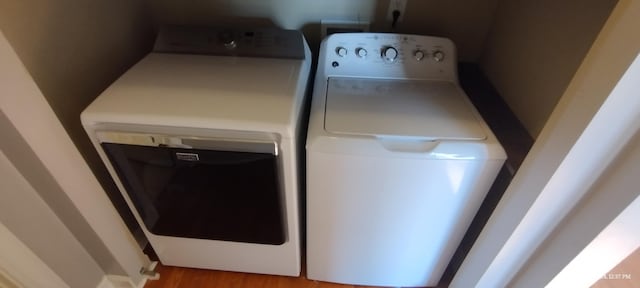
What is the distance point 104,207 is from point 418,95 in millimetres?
1091

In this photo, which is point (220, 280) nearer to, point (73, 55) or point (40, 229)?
point (40, 229)

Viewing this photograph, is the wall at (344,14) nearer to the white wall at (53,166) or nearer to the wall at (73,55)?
the wall at (73,55)

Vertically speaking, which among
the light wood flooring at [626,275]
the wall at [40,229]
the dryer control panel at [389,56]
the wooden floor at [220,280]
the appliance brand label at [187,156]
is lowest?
the wooden floor at [220,280]

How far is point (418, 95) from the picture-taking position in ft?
3.70

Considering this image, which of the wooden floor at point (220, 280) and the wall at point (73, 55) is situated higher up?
the wall at point (73, 55)

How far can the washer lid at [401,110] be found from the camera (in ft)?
3.11

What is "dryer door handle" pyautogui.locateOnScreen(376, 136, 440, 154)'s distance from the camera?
902 mm

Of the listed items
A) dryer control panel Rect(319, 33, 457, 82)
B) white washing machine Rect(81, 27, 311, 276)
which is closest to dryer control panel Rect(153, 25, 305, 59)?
white washing machine Rect(81, 27, 311, 276)

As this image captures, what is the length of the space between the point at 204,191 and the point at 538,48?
1.16 m

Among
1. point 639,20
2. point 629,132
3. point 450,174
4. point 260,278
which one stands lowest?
point 260,278

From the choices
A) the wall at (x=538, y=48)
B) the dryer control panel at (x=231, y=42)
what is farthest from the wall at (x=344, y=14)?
the dryer control panel at (x=231, y=42)

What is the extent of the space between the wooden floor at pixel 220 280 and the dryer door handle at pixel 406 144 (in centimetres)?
77

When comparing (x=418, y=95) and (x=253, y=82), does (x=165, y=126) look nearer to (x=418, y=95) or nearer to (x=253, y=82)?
(x=253, y=82)

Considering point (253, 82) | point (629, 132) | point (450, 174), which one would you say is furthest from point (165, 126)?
point (629, 132)
